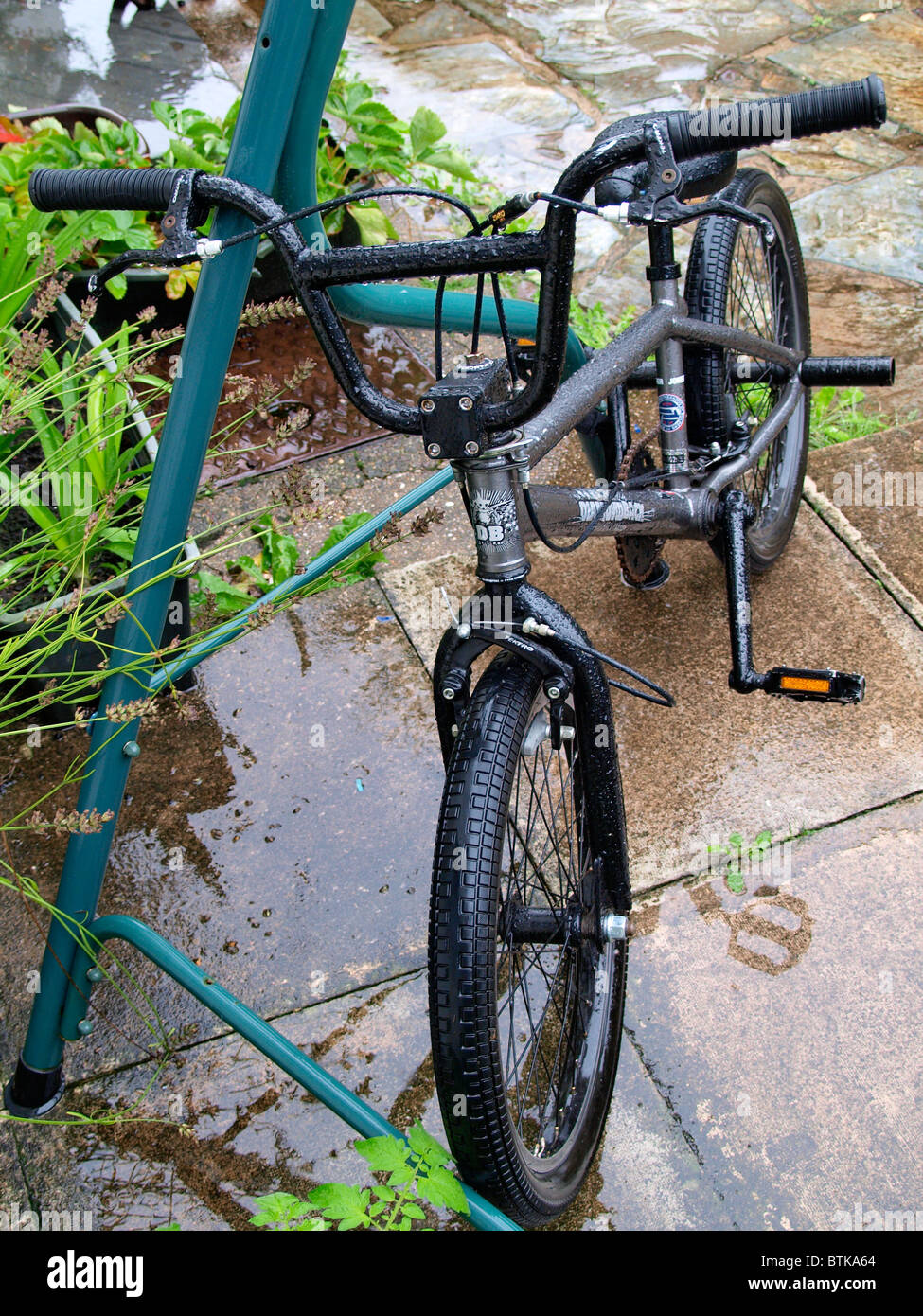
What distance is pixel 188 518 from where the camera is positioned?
71.1 inches

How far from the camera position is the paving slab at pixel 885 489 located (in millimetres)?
2809

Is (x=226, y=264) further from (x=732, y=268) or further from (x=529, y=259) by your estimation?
(x=732, y=268)

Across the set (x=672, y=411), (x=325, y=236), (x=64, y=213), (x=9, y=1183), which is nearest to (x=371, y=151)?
(x=64, y=213)

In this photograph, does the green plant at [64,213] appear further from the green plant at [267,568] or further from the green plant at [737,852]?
the green plant at [737,852]

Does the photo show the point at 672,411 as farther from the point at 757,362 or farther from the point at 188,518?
the point at 188,518

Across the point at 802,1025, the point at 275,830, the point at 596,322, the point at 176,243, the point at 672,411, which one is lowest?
the point at 802,1025

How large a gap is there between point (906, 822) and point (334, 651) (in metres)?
1.34

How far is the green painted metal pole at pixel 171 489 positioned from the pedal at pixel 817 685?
1.17 metres

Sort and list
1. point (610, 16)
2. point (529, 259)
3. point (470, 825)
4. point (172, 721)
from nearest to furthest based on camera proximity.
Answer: point (529, 259)
point (470, 825)
point (172, 721)
point (610, 16)

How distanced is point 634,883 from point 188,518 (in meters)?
1.11

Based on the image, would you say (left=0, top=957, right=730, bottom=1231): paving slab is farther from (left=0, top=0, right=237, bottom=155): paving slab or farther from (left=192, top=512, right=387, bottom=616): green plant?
(left=0, top=0, right=237, bottom=155): paving slab

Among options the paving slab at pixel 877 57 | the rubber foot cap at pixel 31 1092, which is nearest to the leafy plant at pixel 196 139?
the rubber foot cap at pixel 31 1092
